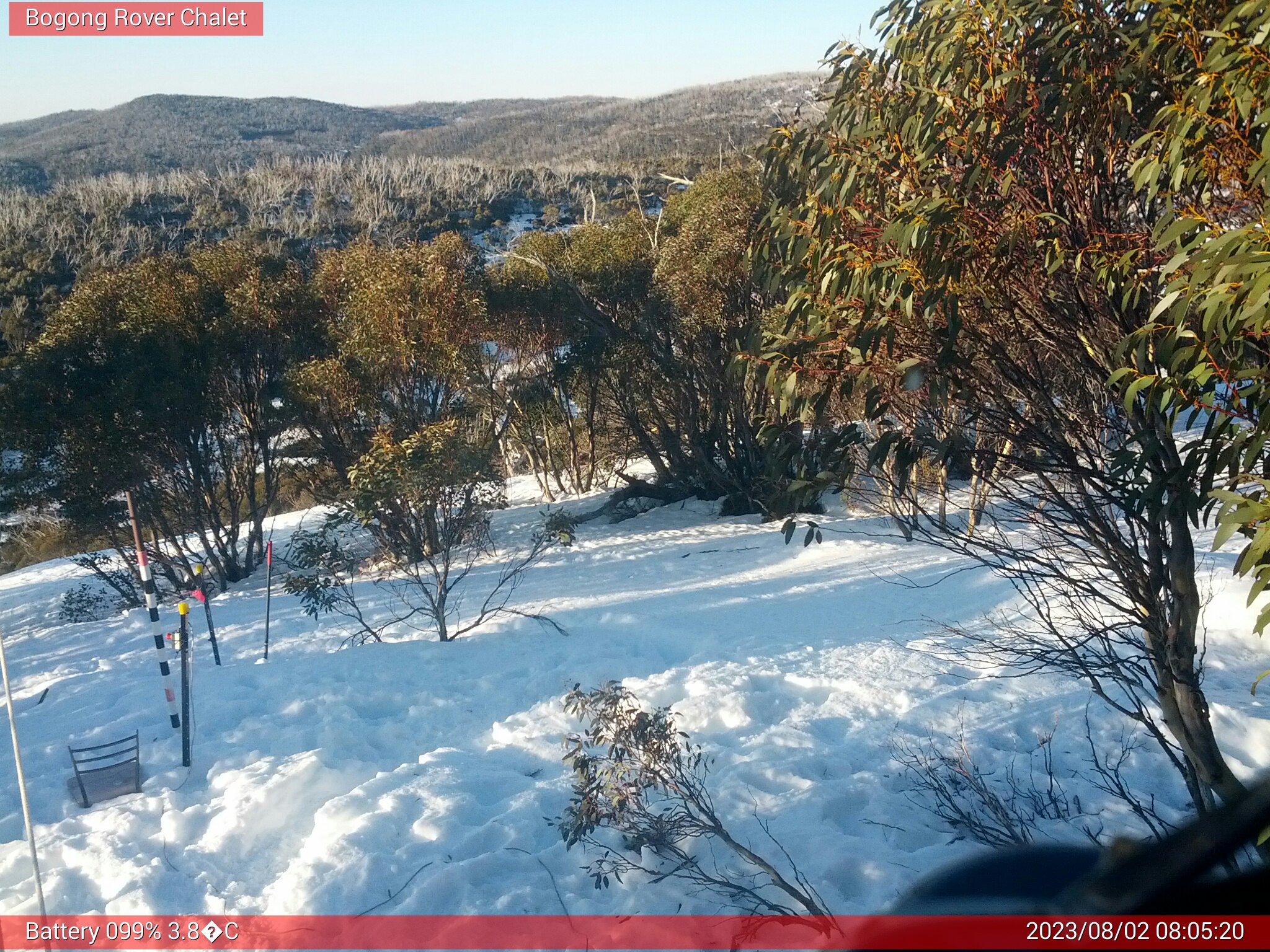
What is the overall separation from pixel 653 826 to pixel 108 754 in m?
3.93

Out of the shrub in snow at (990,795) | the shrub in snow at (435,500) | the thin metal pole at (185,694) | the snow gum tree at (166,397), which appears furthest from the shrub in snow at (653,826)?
the snow gum tree at (166,397)

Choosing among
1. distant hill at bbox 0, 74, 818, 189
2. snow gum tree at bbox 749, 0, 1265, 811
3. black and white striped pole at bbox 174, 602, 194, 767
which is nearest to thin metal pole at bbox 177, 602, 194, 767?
black and white striped pole at bbox 174, 602, 194, 767

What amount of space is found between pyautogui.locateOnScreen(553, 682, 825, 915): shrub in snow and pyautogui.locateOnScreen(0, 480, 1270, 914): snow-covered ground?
4.4 inches

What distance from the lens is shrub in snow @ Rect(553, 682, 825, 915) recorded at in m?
3.62

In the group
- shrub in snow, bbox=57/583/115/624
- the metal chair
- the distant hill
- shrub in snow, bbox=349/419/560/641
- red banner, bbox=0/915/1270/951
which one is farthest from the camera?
the distant hill

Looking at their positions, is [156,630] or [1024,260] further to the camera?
[156,630]

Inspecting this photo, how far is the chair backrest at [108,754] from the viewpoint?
5172 mm

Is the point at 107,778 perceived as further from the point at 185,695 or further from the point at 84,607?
the point at 84,607

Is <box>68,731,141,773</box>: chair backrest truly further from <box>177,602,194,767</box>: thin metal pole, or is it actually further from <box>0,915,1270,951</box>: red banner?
<box>0,915,1270,951</box>: red banner

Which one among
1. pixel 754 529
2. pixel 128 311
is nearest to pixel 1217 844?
pixel 754 529

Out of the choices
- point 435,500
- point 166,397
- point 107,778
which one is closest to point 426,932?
point 107,778

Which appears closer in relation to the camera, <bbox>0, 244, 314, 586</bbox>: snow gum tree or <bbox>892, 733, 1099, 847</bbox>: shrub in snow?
<bbox>892, 733, 1099, 847</bbox>: shrub in snow

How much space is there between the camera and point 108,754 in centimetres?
561

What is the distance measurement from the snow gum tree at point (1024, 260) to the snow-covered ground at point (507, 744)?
152 cm
